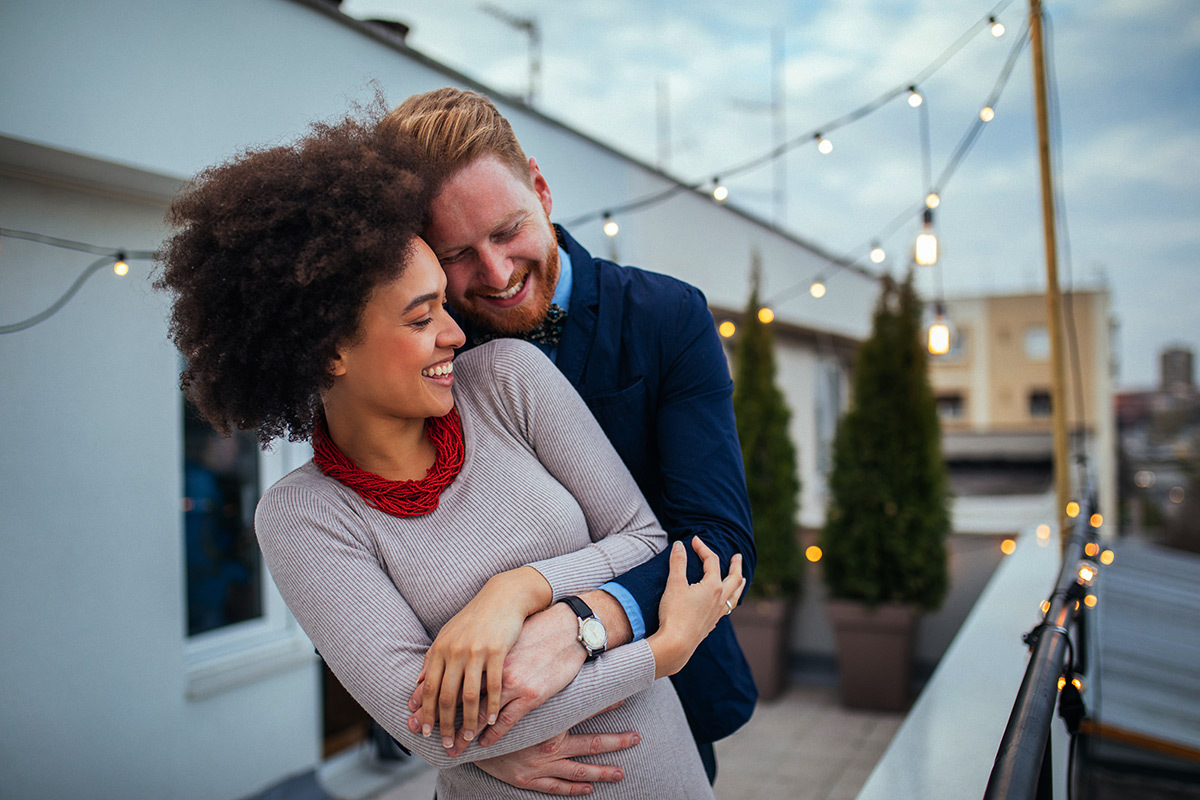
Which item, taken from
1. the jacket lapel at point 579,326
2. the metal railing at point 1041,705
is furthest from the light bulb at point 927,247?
the jacket lapel at point 579,326

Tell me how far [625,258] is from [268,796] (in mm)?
3391

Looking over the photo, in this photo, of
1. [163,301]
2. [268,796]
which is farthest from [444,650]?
[268,796]

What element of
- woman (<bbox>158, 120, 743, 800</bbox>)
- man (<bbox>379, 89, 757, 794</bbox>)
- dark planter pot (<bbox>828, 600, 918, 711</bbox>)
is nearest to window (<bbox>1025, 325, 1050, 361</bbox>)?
dark planter pot (<bbox>828, 600, 918, 711</bbox>)

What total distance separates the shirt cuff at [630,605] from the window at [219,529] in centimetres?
272

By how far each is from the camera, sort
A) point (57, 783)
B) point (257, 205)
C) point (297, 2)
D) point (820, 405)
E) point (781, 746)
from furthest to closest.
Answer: point (820, 405) → point (781, 746) → point (297, 2) → point (57, 783) → point (257, 205)

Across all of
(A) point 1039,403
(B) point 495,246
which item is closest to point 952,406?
(A) point 1039,403

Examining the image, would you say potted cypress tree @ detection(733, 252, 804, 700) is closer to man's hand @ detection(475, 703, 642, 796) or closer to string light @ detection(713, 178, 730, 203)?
string light @ detection(713, 178, 730, 203)

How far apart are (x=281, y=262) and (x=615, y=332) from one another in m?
0.50

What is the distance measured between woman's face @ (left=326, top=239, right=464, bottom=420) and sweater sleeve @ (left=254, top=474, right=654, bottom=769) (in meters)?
0.15

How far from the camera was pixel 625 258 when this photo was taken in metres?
5.08

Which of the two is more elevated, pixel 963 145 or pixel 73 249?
pixel 963 145

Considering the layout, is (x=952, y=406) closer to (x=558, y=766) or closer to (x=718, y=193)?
(x=718, y=193)

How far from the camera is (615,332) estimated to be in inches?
50.1

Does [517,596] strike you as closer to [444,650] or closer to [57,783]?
[444,650]
